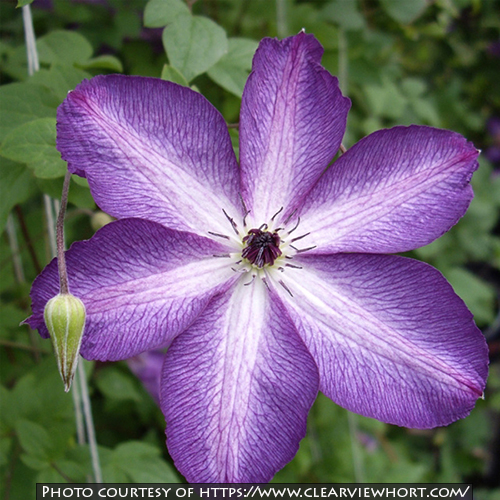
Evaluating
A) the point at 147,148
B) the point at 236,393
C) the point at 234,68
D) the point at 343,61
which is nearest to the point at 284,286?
the point at 236,393

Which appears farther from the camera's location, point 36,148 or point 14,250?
point 14,250

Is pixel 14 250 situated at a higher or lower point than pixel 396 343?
lower

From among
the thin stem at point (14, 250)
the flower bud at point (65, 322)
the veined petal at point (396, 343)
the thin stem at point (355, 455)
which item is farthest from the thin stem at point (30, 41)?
the thin stem at point (355, 455)

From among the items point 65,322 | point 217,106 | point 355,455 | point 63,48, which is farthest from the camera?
point 355,455

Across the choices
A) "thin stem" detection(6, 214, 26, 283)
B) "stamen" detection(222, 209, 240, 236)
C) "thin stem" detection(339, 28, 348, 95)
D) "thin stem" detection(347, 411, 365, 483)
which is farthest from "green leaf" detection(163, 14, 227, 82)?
"thin stem" detection(347, 411, 365, 483)

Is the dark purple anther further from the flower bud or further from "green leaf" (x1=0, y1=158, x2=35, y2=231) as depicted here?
"green leaf" (x1=0, y1=158, x2=35, y2=231)

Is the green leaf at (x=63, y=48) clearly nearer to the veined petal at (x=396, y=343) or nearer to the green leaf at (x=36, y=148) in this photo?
the green leaf at (x=36, y=148)

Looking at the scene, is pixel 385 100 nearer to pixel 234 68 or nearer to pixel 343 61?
pixel 343 61
